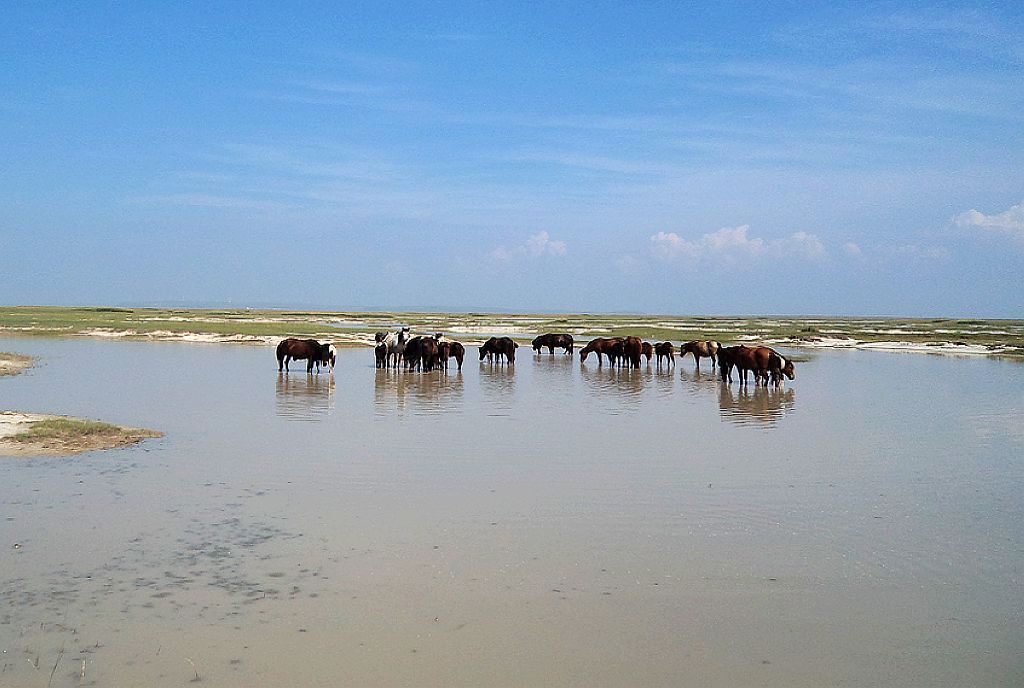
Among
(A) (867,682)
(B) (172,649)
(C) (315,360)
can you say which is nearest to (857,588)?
(A) (867,682)

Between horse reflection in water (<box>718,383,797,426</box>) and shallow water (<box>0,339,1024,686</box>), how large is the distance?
67cm

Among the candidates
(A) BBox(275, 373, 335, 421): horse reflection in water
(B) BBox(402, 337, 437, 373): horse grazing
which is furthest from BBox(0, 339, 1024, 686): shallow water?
(B) BBox(402, 337, 437, 373): horse grazing

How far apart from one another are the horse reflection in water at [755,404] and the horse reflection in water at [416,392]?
17.2 ft

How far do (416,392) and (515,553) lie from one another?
11838 millimetres

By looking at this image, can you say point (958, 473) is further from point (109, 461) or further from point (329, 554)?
point (109, 461)

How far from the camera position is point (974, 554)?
7223 mm

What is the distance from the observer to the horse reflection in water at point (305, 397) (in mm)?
14984

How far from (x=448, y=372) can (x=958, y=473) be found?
15875 millimetres

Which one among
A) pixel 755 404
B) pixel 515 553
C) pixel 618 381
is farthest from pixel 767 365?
pixel 515 553

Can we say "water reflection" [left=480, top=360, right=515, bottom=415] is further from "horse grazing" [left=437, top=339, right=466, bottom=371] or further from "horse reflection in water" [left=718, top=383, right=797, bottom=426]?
"horse reflection in water" [left=718, top=383, right=797, bottom=426]

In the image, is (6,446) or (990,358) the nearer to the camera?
(6,446)

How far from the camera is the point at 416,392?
61.7 feet

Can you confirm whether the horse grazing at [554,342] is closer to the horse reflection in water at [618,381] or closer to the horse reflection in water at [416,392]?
the horse reflection in water at [618,381]

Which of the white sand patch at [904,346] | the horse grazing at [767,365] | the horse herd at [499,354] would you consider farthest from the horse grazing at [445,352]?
the white sand patch at [904,346]
